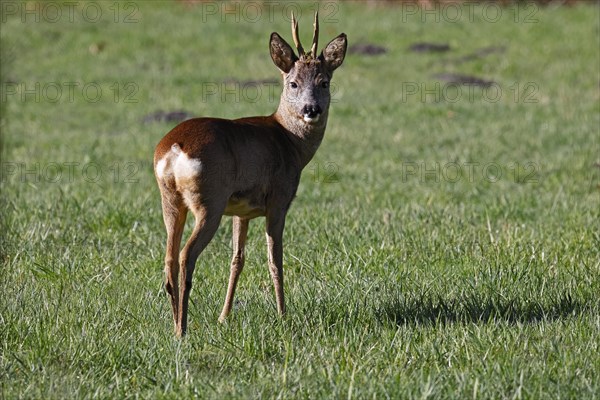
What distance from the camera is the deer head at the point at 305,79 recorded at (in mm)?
5758

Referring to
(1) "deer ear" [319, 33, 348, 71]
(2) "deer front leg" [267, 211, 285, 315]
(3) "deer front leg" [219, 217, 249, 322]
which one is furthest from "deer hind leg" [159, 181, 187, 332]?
(1) "deer ear" [319, 33, 348, 71]

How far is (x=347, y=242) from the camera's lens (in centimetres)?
713

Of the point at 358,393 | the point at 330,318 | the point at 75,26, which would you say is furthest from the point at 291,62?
the point at 75,26

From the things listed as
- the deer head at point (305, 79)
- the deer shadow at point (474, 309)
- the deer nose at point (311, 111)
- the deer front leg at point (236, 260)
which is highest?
the deer head at point (305, 79)

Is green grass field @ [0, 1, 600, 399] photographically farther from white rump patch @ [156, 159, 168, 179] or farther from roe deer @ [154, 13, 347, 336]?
white rump patch @ [156, 159, 168, 179]

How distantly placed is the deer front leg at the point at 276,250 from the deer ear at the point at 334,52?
1.07m

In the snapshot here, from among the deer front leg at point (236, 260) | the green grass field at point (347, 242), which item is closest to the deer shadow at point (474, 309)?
the green grass field at point (347, 242)

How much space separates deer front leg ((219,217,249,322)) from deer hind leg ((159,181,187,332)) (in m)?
0.34

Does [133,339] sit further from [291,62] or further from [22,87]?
[22,87]

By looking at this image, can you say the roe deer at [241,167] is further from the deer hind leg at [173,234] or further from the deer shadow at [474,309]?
the deer shadow at [474,309]

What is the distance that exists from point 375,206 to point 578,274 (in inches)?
117

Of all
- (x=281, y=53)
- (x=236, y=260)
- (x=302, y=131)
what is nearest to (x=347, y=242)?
(x=302, y=131)

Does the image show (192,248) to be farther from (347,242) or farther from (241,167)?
(347,242)

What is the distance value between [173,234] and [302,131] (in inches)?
43.9
